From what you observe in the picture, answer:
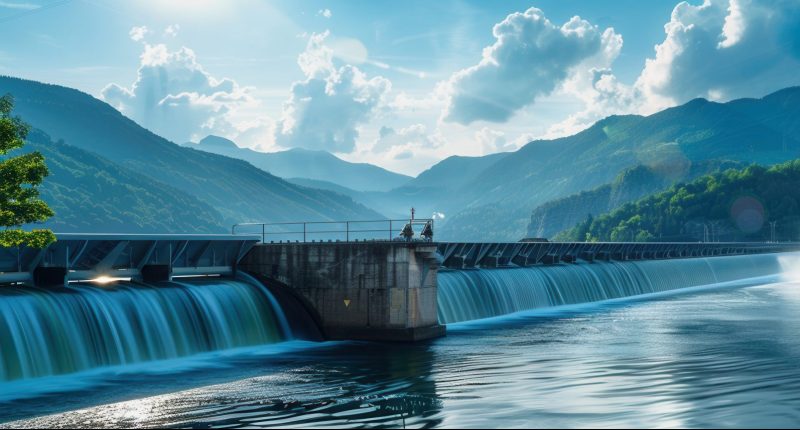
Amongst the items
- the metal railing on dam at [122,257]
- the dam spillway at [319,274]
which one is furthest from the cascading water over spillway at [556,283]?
the metal railing on dam at [122,257]

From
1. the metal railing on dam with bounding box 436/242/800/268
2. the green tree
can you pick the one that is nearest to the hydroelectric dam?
the metal railing on dam with bounding box 436/242/800/268

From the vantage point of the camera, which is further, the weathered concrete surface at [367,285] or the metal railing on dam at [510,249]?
the metal railing on dam at [510,249]

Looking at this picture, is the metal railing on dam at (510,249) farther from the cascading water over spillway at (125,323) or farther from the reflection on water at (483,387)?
the reflection on water at (483,387)

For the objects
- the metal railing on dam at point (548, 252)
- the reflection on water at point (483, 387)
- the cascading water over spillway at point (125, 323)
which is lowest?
the reflection on water at point (483, 387)

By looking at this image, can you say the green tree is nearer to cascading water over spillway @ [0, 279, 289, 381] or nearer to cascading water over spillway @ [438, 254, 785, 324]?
cascading water over spillway @ [0, 279, 289, 381]

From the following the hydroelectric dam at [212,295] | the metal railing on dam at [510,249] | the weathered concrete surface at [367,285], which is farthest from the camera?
the metal railing on dam at [510,249]

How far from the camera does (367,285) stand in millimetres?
45375

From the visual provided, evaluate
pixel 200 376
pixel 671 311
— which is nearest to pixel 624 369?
pixel 200 376

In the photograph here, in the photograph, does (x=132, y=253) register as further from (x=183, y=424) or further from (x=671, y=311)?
(x=671, y=311)

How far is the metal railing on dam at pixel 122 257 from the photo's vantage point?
3806 cm

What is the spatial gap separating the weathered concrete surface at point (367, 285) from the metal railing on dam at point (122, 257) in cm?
333

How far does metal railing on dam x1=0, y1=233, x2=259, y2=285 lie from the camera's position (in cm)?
3806

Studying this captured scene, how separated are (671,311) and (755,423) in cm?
4752

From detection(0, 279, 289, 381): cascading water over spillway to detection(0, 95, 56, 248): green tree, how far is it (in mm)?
2680
